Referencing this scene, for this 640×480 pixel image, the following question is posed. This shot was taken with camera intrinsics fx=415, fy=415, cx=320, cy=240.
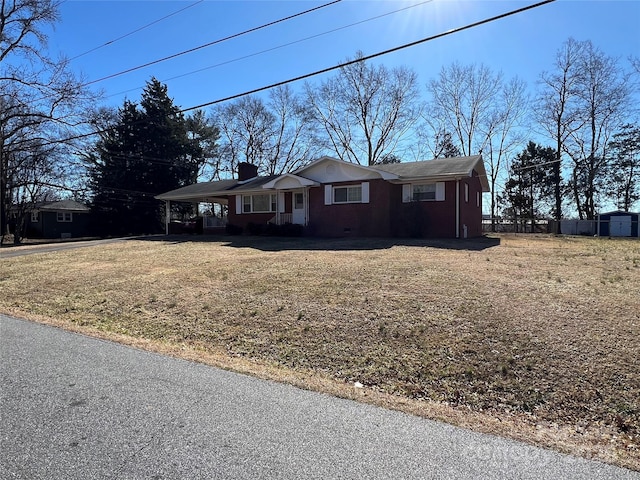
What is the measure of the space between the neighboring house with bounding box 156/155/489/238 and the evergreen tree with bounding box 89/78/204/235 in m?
19.7

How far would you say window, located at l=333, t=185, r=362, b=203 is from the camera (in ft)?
64.8

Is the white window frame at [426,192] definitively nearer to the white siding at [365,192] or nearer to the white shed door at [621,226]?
the white siding at [365,192]

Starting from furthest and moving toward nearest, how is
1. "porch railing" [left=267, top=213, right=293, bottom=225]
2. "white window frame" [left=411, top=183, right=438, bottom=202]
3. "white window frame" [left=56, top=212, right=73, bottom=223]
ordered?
1. "white window frame" [left=56, top=212, right=73, bottom=223]
2. "porch railing" [left=267, top=213, right=293, bottom=225]
3. "white window frame" [left=411, top=183, right=438, bottom=202]

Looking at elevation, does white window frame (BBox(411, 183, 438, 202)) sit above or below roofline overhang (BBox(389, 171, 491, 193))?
below

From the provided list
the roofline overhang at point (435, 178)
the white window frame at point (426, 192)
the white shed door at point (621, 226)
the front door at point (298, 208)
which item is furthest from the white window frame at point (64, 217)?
the white shed door at point (621, 226)

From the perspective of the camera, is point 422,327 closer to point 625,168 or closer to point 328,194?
point 328,194

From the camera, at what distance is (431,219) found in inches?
746

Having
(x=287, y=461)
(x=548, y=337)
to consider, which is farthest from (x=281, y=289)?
(x=287, y=461)

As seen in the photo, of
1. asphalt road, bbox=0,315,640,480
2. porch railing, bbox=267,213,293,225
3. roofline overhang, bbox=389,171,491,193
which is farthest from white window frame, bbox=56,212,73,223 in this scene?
asphalt road, bbox=0,315,640,480

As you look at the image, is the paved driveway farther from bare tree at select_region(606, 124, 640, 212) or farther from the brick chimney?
bare tree at select_region(606, 124, 640, 212)

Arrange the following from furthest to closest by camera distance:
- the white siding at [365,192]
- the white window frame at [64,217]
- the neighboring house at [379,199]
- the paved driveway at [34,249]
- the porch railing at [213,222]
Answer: the white window frame at [64,217], the porch railing at [213,222], the white siding at [365,192], the neighboring house at [379,199], the paved driveway at [34,249]

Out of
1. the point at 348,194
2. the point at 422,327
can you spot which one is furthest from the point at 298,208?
the point at 422,327

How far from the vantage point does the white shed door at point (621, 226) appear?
1070 inches

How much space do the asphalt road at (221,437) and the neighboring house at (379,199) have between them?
1544 centimetres
